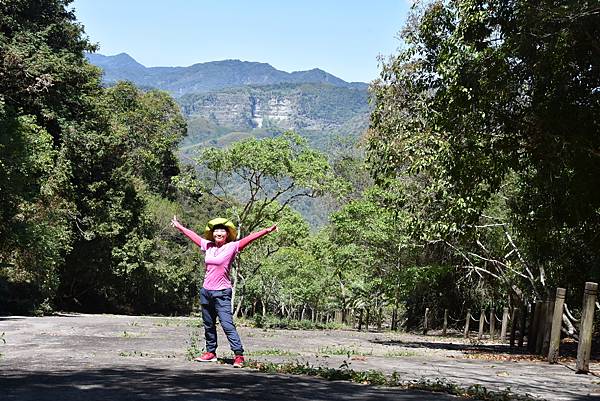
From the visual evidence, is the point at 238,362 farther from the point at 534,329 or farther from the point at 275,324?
the point at 275,324

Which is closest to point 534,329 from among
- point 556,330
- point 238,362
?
point 556,330

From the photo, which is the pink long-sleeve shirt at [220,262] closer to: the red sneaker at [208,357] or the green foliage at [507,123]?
the red sneaker at [208,357]

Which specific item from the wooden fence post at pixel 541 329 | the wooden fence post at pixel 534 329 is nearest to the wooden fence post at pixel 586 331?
the wooden fence post at pixel 541 329

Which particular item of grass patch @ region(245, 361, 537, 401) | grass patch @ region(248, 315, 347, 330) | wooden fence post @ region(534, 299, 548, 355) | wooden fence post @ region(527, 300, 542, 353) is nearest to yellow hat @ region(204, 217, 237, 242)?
grass patch @ region(245, 361, 537, 401)

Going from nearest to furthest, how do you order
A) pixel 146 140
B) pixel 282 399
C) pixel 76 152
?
pixel 282 399 → pixel 76 152 → pixel 146 140

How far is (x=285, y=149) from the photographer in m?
27.1

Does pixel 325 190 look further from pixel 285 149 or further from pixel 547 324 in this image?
pixel 547 324

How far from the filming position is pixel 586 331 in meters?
9.07

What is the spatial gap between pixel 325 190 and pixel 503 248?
765 centimetres

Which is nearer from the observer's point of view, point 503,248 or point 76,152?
point 503,248

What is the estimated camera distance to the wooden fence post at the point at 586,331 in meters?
8.88

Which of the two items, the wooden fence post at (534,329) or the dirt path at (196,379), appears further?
the wooden fence post at (534,329)

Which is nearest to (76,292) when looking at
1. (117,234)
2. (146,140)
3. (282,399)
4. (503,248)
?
(117,234)

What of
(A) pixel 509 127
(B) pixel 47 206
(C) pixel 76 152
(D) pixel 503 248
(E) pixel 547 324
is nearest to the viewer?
(E) pixel 547 324
